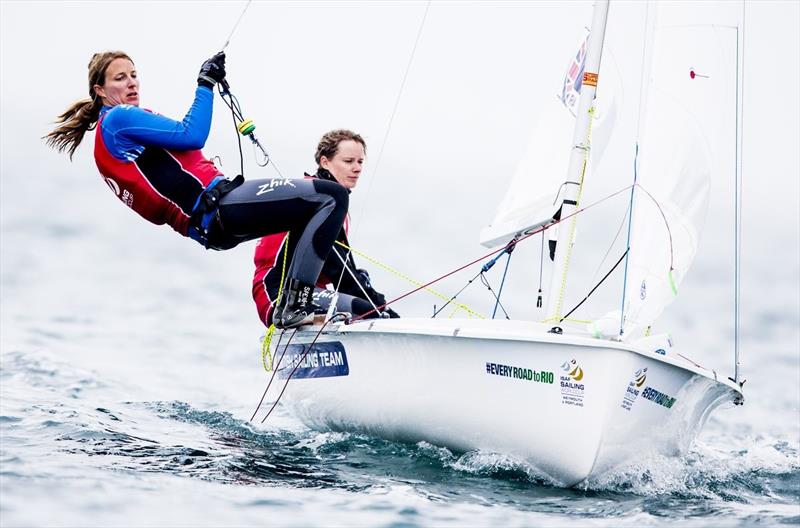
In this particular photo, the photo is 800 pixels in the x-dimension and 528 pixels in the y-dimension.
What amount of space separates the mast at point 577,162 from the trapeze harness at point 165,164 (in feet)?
4.71

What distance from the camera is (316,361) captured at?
5.23 m

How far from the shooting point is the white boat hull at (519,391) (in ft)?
13.7

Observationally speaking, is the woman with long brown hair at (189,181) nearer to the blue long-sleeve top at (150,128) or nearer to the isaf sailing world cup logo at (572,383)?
the blue long-sleeve top at (150,128)

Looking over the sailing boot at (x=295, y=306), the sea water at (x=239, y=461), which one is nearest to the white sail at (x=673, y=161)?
the sea water at (x=239, y=461)

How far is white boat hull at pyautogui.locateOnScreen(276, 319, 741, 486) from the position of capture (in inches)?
164

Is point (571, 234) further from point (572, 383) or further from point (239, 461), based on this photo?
point (239, 461)

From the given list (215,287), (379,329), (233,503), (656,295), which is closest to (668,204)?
(656,295)

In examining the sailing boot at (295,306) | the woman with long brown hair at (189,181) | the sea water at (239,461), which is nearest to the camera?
the sea water at (239,461)

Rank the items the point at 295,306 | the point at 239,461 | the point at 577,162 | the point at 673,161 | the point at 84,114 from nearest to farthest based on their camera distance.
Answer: the point at 239,461 < the point at 673,161 < the point at 84,114 < the point at 295,306 < the point at 577,162

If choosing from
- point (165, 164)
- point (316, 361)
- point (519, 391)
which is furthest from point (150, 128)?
point (519, 391)

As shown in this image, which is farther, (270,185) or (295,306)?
(295,306)

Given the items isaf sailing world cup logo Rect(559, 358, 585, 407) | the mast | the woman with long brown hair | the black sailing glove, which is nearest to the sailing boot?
the woman with long brown hair

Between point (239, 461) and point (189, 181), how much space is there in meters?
1.19

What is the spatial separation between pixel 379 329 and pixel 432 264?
11.5m
